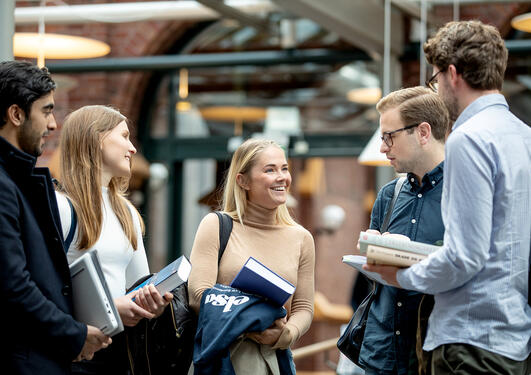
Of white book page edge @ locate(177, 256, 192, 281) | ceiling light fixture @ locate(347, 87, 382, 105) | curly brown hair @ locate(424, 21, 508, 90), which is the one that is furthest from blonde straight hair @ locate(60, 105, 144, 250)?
ceiling light fixture @ locate(347, 87, 382, 105)

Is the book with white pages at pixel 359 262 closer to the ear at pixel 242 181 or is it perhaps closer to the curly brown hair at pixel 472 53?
the curly brown hair at pixel 472 53

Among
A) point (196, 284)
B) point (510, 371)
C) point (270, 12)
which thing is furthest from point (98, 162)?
point (270, 12)

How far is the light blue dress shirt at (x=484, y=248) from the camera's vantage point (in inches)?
90.8

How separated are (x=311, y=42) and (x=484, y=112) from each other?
7.31 metres

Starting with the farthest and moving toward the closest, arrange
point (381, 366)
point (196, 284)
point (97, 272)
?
point (196, 284)
point (381, 366)
point (97, 272)

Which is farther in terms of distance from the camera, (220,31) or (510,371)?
(220,31)

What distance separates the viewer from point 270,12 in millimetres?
9500

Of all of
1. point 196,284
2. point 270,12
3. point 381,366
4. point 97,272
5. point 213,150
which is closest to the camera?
point 97,272

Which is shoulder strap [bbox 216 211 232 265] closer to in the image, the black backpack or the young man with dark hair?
the black backpack

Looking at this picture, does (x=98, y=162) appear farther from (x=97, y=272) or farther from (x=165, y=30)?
(x=165, y=30)

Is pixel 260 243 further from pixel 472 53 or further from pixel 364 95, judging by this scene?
pixel 364 95

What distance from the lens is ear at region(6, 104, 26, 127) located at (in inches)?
94.8

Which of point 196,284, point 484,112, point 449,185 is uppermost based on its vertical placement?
point 484,112

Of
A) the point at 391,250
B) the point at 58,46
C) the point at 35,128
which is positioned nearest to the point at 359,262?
the point at 391,250
